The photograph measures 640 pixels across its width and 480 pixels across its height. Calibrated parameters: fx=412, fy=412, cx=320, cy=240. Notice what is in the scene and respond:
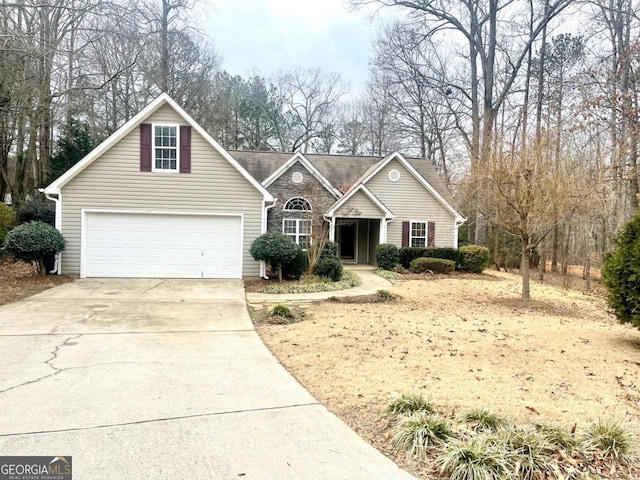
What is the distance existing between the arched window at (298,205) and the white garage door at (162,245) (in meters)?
5.18

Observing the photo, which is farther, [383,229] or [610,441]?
[383,229]

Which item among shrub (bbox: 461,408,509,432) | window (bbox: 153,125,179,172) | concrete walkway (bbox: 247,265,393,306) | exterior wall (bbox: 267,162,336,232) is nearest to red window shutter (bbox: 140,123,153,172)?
window (bbox: 153,125,179,172)

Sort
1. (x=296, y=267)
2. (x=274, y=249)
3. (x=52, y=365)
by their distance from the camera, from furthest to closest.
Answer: (x=296, y=267) → (x=274, y=249) → (x=52, y=365)

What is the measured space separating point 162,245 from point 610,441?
12882mm

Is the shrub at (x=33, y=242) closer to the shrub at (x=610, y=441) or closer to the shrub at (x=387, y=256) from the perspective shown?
the shrub at (x=387, y=256)

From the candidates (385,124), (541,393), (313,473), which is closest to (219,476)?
(313,473)

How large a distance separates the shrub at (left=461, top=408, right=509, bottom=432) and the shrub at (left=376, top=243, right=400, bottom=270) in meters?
14.3

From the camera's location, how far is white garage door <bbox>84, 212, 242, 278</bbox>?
528 inches

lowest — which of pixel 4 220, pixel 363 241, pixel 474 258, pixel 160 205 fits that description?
pixel 474 258

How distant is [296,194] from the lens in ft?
62.2

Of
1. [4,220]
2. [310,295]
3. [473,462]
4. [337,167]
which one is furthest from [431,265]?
[4,220]

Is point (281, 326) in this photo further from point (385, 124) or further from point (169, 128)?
point (385, 124)

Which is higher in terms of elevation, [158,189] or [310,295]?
[158,189]

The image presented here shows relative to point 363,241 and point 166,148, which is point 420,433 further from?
point 363,241
